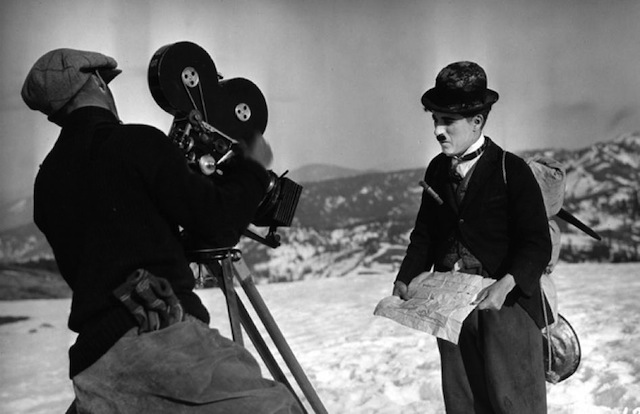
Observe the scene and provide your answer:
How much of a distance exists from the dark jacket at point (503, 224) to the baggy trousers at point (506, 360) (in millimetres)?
46

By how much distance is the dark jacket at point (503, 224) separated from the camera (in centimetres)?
186

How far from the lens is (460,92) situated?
1910 mm

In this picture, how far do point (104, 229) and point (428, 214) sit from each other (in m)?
0.93

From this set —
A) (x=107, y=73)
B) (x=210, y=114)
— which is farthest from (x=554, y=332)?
(x=107, y=73)

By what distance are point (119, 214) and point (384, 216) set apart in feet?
16.0

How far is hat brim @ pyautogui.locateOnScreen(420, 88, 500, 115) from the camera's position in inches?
75.0

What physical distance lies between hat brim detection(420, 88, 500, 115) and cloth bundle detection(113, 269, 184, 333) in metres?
0.84

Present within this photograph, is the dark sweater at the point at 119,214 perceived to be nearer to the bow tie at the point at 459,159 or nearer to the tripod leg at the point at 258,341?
the tripod leg at the point at 258,341

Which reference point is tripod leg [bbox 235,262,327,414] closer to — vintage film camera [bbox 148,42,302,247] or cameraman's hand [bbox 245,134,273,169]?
vintage film camera [bbox 148,42,302,247]

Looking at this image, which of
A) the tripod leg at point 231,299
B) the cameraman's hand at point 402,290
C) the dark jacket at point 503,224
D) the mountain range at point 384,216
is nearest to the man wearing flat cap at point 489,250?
the dark jacket at point 503,224

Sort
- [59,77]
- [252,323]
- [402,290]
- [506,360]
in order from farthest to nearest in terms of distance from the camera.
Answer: [402,290] → [506,360] → [252,323] → [59,77]

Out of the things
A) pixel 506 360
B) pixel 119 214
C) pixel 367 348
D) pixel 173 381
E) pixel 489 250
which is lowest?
pixel 367 348

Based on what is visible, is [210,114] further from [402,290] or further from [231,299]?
[402,290]

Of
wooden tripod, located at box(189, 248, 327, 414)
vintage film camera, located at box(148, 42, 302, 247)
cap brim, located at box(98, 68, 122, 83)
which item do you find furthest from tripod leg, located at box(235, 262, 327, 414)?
cap brim, located at box(98, 68, 122, 83)
